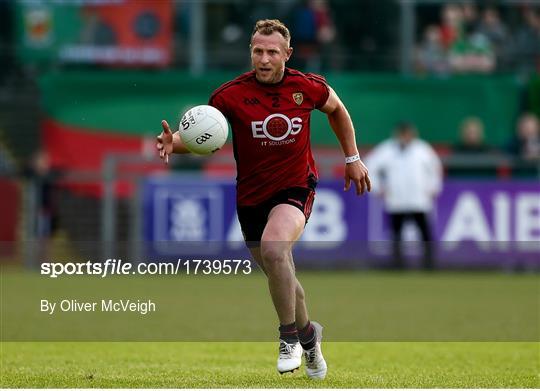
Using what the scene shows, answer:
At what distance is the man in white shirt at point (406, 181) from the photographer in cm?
1984

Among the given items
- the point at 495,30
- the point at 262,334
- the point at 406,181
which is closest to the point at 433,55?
the point at 495,30

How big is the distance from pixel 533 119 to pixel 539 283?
13.4 feet

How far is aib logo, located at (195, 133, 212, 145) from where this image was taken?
847 cm

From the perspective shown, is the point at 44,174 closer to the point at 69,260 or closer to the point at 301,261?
the point at 69,260

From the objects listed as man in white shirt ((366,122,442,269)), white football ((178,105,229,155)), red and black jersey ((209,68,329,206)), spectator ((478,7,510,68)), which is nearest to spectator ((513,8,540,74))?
spectator ((478,7,510,68))

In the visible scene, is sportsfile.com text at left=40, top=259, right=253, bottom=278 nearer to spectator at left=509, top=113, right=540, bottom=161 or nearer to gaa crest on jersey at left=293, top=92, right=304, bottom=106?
Answer: spectator at left=509, top=113, right=540, bottom=161

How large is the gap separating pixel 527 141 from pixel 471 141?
0.93m

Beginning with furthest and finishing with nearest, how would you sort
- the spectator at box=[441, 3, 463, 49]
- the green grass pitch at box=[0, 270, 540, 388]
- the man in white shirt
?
1. the spectator at box=[441, 3, 463, 49]
2. the man in white shirt
3. the green grass pitch at box=[0, 270, 540, 388]

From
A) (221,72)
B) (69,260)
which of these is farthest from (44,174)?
(221,72)

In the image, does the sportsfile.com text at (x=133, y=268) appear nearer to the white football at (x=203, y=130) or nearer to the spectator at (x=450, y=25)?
the spectator at (x=450, y=25)

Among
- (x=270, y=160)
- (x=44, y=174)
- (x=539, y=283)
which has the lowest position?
(x=539, y=283)

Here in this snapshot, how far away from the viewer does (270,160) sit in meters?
8.80

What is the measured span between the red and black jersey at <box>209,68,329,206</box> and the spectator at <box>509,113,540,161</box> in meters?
12.7

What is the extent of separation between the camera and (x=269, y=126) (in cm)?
871
